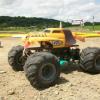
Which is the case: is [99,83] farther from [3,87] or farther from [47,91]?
[3,87]

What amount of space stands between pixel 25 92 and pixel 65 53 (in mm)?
2991

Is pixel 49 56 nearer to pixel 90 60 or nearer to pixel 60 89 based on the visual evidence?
pixel 60 89

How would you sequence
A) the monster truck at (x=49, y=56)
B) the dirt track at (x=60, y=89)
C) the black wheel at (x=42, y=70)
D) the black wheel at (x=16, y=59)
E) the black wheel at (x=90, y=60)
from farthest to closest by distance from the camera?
the black wheel at (x=16, y=59), the black wheel at (x=90, y=60), the monster truck at (x=49, y=56), the black wheel at (x=42, y=70), the dirt track at (x=60, y=89)

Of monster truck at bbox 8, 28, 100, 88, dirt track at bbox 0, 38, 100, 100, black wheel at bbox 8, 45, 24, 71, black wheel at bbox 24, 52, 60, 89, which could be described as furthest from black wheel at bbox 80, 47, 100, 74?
black wheel at bbox 8, 45, 24, 71

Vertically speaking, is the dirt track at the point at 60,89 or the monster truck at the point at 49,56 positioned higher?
the monster truck at the point at 49,56

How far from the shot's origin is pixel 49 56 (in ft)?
29.5

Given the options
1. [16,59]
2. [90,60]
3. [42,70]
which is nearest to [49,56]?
[42,70]

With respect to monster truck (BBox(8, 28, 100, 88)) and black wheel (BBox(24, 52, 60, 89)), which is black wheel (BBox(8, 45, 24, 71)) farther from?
black wheel (BBox(24, 52, 60, 89))

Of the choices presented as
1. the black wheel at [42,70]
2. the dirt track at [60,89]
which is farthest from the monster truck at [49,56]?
the dirt track at [60,89]

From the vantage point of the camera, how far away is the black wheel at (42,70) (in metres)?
8.64

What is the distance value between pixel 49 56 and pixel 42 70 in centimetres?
44

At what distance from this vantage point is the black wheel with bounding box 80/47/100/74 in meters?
10.3

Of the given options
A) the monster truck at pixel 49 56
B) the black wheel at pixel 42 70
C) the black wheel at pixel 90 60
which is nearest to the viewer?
the black wheel at pixel 42 70

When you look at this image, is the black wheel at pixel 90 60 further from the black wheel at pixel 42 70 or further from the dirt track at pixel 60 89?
the black wheel at pixel 42 70
